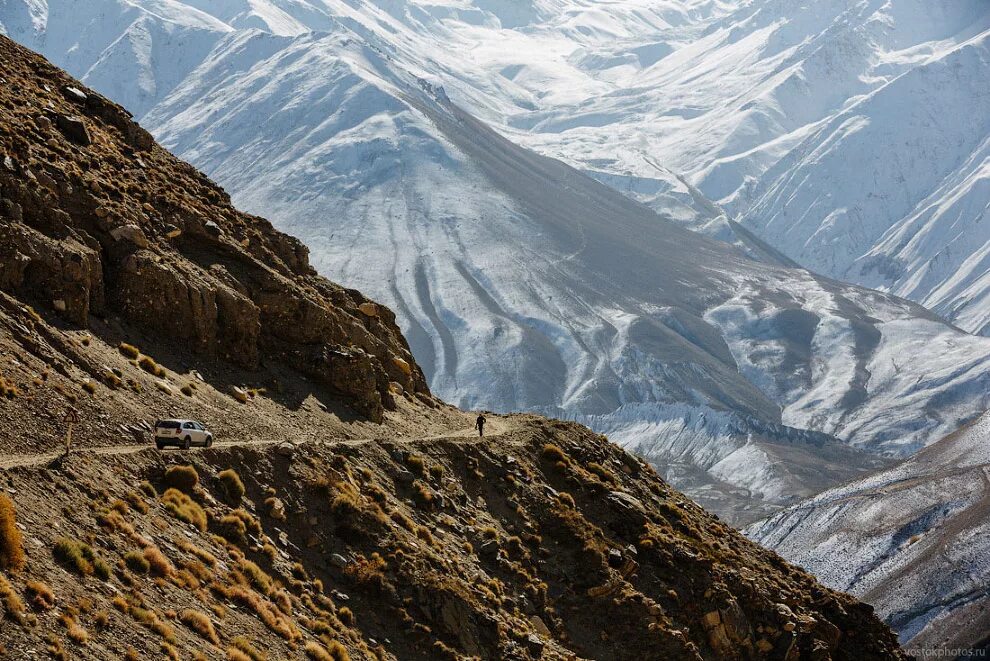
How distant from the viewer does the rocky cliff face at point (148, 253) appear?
39.6m

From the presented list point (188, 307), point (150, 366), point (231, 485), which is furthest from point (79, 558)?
point (188, 307)

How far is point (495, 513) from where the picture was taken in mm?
46125

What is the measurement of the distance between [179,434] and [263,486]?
274 cm

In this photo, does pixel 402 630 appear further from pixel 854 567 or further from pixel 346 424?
pixel 854 567

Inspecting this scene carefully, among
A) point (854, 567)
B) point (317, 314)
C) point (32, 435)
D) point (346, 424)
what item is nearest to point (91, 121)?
point (317, 314)

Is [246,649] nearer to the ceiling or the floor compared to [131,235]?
nearer to the floor

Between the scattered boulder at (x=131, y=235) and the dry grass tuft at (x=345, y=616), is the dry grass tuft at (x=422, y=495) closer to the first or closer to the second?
the dry grass tuft at (x=345, y=616)

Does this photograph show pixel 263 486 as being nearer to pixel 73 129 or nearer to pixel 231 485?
pixel 231 485

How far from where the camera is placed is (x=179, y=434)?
34.7 metres

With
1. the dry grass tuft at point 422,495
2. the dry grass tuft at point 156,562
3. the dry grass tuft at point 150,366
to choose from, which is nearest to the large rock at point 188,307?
the dry grass tuft at point 150,366

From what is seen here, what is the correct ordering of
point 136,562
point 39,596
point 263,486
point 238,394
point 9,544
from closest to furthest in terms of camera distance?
point 39,596 < point 9,544 < point 136,562 < point 263,486 < point 238,394

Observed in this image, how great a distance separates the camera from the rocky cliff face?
3963cm

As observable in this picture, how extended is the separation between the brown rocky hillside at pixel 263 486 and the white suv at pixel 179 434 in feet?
2.47

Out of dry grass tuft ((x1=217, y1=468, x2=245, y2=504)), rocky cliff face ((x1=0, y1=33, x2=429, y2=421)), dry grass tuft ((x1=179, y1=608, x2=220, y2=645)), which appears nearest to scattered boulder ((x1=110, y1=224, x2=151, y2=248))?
rocky cliff face ((x1=0, y1=33, x2=429, y2=421))
